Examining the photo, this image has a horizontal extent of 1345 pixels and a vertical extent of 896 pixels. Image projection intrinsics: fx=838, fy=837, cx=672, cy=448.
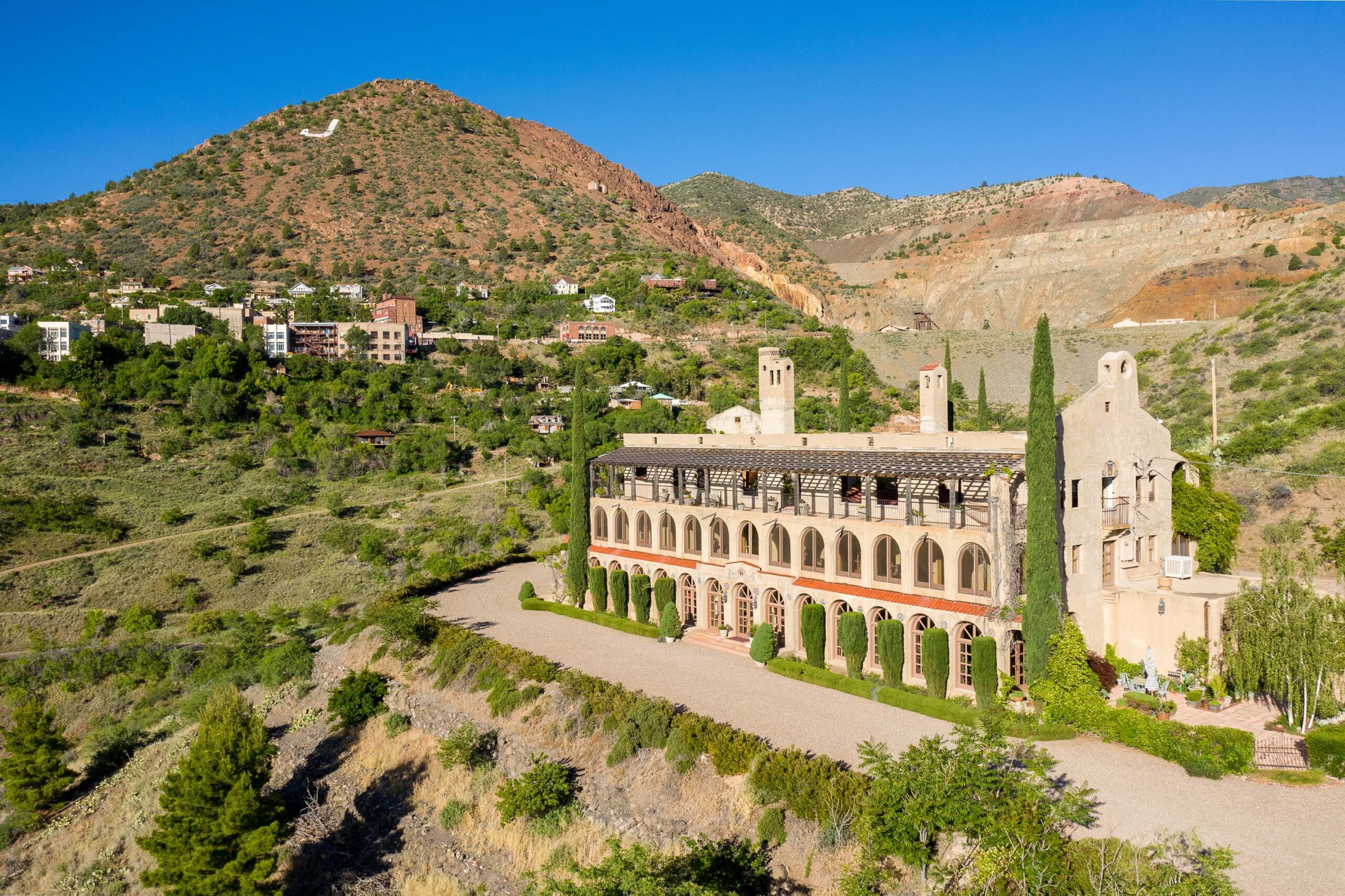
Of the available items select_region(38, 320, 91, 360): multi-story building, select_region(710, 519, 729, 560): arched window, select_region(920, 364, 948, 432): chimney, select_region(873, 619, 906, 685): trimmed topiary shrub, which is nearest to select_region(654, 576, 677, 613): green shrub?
select_region(710, 519, 729, 560): arched window

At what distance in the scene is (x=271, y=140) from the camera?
12850cm

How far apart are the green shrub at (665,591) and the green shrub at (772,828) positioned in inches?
550

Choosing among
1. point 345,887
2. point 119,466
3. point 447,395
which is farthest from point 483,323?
point 345,887

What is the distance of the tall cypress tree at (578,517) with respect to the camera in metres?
34.5

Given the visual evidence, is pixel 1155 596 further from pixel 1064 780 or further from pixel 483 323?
pixel 483 323

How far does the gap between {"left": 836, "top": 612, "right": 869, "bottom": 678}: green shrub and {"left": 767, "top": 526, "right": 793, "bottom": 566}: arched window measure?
4.36 metres

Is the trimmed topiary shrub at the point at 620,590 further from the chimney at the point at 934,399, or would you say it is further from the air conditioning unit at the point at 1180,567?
the air conditioning unit at the point at 1180,567

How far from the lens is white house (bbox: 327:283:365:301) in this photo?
310 feet

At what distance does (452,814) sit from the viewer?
72.6ft

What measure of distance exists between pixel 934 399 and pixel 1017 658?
9835 millimetres

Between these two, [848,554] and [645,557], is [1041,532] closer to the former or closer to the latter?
[848,554]

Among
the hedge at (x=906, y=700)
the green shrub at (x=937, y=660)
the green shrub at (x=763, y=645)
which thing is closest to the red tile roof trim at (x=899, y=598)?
the green shrub at (x=937, y=660)

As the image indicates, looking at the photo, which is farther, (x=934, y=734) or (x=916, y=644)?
(x=916, y=644)

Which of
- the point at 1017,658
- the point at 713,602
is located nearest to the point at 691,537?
the point at 713,602
